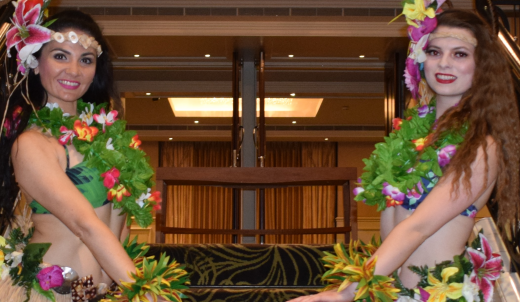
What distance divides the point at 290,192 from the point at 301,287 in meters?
8.58

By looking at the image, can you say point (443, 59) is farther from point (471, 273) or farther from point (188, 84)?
point (188, 84)

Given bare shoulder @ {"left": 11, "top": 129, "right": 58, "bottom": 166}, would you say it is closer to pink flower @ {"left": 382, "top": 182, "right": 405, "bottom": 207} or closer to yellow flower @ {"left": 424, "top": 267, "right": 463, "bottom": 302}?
pink flower @ {"left": 382, "top": 182, "right": 405, "bottom": 207}

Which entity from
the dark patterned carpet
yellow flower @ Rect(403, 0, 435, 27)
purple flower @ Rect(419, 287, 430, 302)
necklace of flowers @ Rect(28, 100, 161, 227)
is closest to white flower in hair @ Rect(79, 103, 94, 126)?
necklace of flowers @ Rect(28, 100, 161, 227)

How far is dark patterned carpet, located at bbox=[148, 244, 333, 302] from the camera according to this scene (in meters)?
2.75

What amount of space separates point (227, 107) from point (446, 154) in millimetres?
7897

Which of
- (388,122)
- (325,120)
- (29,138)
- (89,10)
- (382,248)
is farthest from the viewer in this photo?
(325,120)

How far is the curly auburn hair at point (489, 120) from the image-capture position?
1793 mm

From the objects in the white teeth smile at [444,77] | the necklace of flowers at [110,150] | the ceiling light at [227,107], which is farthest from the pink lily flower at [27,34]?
the ceiling light at [227,107]

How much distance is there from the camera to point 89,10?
6078mm

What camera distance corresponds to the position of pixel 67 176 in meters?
1.88

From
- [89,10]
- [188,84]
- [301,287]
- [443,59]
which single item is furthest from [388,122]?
[443,59]

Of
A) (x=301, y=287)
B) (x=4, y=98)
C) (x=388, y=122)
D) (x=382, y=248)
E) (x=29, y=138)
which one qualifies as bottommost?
(x=301, y=287)

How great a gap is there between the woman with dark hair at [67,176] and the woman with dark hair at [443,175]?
0.60 metres

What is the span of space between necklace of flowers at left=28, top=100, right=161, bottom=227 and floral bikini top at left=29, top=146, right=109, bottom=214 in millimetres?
18
